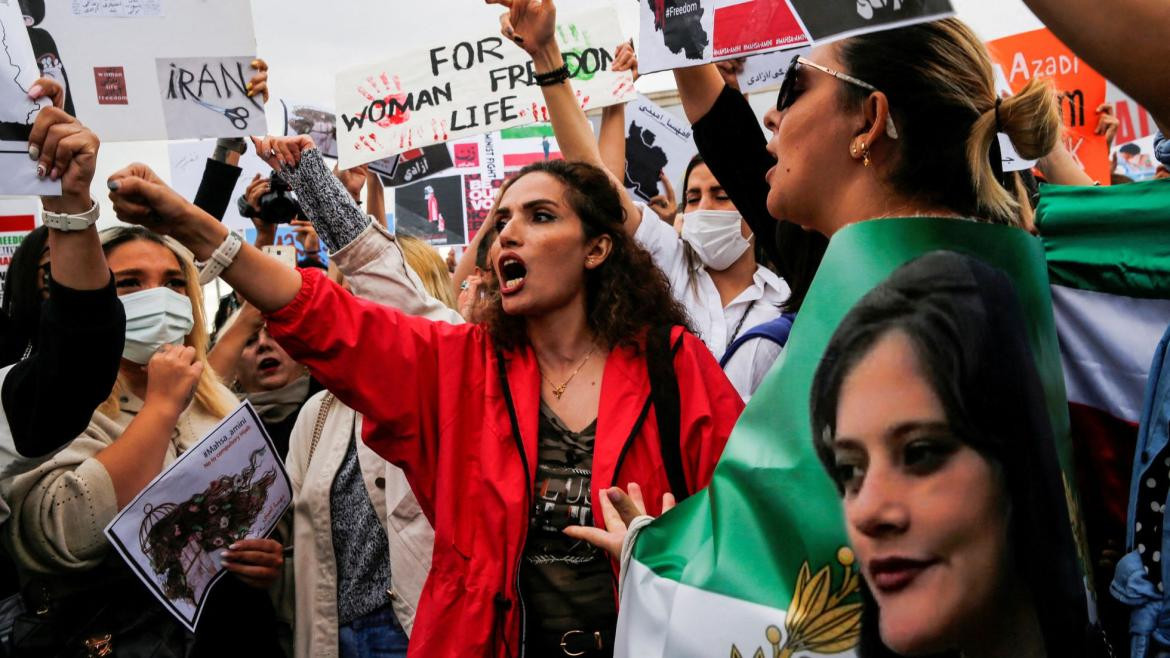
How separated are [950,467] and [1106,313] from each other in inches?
21.0

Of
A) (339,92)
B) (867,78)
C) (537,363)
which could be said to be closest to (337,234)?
(537,363)

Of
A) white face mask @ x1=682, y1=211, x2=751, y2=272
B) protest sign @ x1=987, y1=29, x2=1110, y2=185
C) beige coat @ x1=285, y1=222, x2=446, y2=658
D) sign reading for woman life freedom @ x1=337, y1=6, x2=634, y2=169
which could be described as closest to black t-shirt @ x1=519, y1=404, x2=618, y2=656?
beige coat @ x1=285, y1=222, x2=446, y2=658

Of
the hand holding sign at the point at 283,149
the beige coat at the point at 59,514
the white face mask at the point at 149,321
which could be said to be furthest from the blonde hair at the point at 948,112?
the white face mask at the point at 149,321

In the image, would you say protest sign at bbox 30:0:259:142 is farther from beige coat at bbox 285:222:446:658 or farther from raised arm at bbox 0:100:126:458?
raised arm at bbox 0:100:126:458

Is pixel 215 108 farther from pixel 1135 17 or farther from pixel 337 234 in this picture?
pixel 1135 17

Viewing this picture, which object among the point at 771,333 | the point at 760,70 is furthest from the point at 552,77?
the point at 771,333

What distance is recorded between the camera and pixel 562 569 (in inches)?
95.7

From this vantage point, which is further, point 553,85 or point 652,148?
point 652,148

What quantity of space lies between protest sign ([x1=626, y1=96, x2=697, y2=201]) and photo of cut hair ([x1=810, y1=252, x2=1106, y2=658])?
14.1 ft

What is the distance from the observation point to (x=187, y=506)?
9.37 feet

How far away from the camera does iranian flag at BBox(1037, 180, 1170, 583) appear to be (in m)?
1.53

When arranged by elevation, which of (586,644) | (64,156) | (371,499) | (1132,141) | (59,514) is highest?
(64,156)

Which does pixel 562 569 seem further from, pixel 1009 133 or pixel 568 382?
pixel 1009 133

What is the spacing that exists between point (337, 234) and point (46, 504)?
41.8 inches
